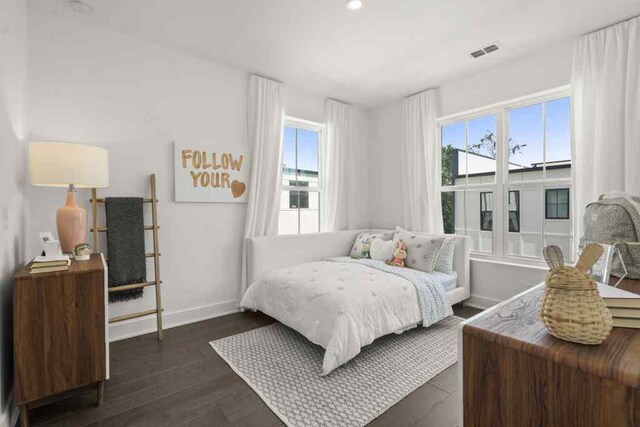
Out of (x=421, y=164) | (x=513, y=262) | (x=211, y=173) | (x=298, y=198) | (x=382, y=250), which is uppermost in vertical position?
(x=421, y=164)

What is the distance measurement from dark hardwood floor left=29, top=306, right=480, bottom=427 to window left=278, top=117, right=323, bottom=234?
76.3 inches

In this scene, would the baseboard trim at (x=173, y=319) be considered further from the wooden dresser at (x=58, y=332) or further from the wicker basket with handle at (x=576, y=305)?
the wicker basket with handle at (x=576, y=305)

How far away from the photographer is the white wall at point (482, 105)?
292cm

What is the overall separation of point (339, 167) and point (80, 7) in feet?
9.89

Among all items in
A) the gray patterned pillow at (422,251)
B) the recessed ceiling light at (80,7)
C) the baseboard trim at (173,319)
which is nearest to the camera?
the recessed ceiling light at (80,7)

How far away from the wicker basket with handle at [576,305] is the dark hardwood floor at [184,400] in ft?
3.86

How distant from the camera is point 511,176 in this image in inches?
129

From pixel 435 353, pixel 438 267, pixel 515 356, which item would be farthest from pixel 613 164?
pixel 515 356

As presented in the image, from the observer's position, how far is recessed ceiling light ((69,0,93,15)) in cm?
221

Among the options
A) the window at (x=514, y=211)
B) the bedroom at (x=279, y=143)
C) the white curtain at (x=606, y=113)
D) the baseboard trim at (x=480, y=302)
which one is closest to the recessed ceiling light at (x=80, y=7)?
the bedroom at (x=279, y=143)

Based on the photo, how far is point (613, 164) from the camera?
248 centimetres

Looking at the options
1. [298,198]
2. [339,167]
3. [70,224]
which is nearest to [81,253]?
[70,224]

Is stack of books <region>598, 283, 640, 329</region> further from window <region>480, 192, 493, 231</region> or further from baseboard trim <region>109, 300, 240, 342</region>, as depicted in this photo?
baseboard trim <region>109, 300, 240, 342</region>

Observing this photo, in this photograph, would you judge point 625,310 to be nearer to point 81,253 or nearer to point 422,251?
point 422,251
